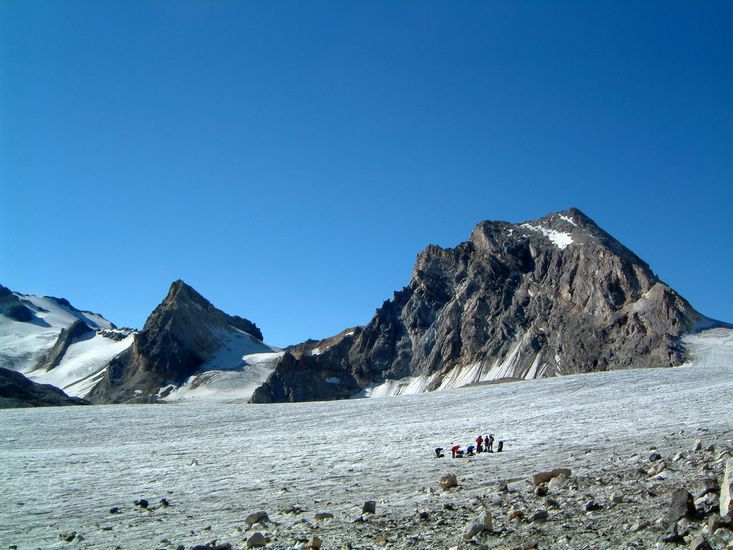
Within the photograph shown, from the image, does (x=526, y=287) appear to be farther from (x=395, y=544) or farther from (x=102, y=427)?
(x=395, y=544)

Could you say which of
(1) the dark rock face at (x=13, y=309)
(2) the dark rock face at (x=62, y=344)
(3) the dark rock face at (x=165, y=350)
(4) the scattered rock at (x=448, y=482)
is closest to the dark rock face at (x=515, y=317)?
(3) the dark rock face at (x=165, y=350)

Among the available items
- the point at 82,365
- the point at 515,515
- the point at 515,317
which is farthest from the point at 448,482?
the point at 82,365

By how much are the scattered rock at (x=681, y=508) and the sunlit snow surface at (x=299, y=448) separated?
186 inches

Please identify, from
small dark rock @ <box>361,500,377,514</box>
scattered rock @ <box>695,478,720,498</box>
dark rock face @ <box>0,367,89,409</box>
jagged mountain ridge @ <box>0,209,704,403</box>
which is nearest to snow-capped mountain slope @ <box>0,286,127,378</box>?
jagged mountain ridge @ <box>0,209,704,403</box>

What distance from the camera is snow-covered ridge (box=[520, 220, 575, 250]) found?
352ft

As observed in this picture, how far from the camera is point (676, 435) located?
54.0 ft

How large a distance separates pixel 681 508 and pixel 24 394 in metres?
67.9

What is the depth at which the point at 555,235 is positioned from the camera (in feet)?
369

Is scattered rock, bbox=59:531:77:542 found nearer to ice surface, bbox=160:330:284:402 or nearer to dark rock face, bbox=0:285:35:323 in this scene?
ice surface, bbox=160:330:284:402

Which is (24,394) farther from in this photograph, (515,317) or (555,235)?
(555,235)

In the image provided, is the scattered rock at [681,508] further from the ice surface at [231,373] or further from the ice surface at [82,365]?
the ice surface at [82,365]

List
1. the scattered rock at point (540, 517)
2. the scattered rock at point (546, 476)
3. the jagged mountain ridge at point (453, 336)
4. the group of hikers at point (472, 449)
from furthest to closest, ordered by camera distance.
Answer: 1. the jagged mountain ridge at point (453, 336)
2. the group of hikers at point (472, 449)
3. the scattered rock at point (546, 476)
4. the scattered rock at point (540, 517)

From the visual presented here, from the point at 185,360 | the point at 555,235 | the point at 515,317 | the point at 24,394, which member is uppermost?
the point at 555,235

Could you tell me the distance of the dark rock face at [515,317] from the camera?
273 ft
